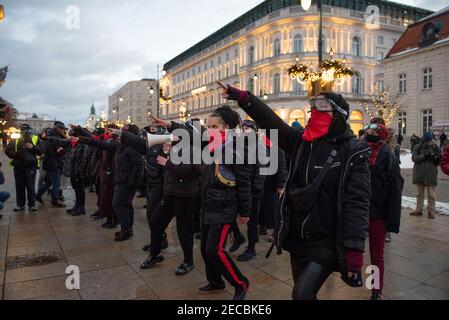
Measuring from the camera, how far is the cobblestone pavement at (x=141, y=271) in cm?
400

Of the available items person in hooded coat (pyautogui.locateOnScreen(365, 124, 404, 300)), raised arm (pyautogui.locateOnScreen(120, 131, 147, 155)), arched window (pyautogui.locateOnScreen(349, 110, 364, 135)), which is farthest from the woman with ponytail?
arched window (pyautogui.locateOnScreen(349, 110, 364, 135))

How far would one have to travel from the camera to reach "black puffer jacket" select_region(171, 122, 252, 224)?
3.74 meters

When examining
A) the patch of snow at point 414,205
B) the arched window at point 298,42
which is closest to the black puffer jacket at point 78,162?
the patch of snow at point 414,205

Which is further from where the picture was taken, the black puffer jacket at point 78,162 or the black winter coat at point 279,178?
the black puffer jacket at point 78,162

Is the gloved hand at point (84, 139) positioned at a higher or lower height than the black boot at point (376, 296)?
higher

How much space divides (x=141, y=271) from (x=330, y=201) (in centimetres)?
307

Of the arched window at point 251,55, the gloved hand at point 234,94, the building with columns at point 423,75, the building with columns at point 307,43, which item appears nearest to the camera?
the gloved hand at point 234,94

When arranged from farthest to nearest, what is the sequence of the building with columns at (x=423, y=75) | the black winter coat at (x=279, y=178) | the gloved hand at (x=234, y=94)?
1. the building with columns at (x=423, y=75)
2. the black winter coat at (x=279, y=178)
3. the gloved hand at (x=234, y=94)

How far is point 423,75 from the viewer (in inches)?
1277

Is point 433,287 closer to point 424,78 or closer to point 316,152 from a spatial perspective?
point 316,152

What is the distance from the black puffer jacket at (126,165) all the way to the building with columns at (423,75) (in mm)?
31531

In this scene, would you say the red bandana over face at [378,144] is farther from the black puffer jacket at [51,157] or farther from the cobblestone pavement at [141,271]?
the black puffer jacket at [51,157]
